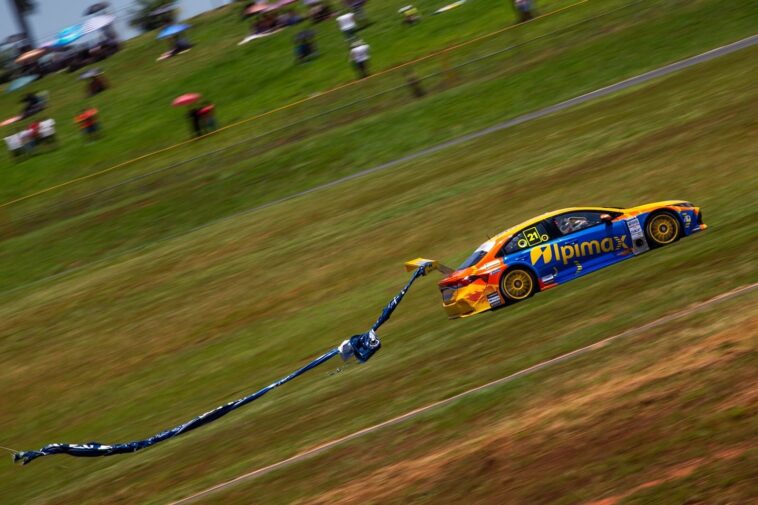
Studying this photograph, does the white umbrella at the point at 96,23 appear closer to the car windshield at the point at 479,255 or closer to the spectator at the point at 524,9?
the spectator at the point at 524,9

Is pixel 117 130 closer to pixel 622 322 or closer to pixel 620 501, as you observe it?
pixel 622 322

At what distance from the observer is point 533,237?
1683cm

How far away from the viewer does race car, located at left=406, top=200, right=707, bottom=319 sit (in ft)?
55.1

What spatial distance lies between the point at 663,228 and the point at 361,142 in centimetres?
1926

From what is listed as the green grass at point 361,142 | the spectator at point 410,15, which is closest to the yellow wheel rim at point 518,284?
the green grass at point 361,142

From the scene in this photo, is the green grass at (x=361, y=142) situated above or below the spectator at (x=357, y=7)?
below

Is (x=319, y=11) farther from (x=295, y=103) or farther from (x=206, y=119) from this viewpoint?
(x=295, y=103)

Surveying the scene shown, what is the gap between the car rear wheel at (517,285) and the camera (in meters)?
16.8

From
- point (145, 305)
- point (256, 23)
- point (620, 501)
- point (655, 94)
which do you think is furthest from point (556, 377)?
point (256, 23)

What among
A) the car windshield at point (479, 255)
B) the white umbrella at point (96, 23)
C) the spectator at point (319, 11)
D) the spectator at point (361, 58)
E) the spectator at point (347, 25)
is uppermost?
the white umbrella at point (96, 23)

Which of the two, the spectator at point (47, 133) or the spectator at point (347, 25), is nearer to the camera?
the spectator at point (347, 25)

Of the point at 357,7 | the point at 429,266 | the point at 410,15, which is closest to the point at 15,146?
the point at 357,7

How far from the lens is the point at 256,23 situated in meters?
55.1

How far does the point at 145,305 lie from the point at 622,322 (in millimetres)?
15074
